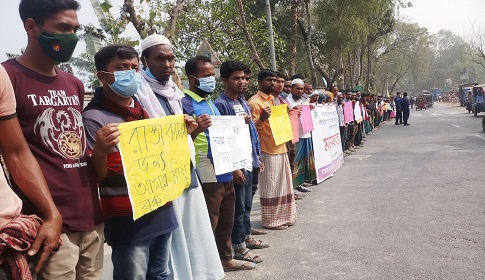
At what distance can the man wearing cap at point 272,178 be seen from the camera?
5027 mm

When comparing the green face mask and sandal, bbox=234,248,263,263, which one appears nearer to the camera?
the green face mask

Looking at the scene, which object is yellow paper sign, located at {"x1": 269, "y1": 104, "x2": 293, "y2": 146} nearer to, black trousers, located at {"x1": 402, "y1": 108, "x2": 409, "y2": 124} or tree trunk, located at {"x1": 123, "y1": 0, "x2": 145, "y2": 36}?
tree trunk, located at {"x1": 123, "y1": 0, "x2": 145, "y2": 36}

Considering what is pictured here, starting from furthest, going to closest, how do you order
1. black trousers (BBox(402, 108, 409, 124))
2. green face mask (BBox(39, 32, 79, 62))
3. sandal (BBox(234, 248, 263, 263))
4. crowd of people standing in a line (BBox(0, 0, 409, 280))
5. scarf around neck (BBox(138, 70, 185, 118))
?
1. black trousers (BBox(402, 108, 409, 124))
2. sandal (BBox(234, 248, 263, 263))
3. scarf around neck (BBox(138, 70, 185, 118))
4. green face mask (BBox(39, 32, 79, 62))
5. crowd of people standing in a line (BBox(0, 0, 409, 280))

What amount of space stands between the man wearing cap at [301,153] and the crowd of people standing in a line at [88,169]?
2928 millimetres

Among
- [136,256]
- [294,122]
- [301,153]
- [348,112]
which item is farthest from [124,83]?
[348,112]

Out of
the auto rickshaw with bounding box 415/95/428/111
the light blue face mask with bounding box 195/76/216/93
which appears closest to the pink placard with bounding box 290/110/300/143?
the light blue face mask with bounding box 195/76/216/93

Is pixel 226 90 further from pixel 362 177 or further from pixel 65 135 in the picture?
pixel 362 177

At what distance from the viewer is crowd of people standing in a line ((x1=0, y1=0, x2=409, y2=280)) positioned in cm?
175

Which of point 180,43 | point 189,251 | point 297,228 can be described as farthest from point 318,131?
point 180,43

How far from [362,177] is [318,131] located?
1.23 m

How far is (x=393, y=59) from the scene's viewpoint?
61.3 meters

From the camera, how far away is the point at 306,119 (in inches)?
268

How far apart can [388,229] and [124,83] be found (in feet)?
11.1

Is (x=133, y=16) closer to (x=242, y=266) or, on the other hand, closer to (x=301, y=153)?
(x=301, y=153)
